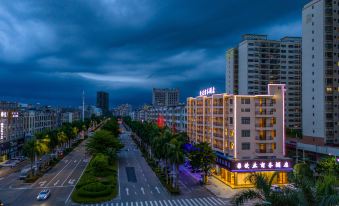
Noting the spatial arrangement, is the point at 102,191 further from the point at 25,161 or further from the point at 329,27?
the point at 329,27

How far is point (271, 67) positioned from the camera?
490 ft

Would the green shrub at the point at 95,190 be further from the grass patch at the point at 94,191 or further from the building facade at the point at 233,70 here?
the building facade at the point at 233,70

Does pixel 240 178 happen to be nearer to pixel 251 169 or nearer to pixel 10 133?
pixel 251 169

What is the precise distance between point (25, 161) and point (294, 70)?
12391 centimetres

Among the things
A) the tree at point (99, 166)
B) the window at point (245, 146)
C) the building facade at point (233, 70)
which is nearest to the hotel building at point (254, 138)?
the window at point (245, 146)

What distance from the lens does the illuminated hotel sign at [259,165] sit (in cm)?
6981

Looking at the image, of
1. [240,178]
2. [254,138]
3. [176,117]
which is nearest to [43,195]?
[240,178]

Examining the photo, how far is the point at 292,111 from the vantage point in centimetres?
14888

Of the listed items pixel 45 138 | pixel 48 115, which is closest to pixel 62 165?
pixel 45 138

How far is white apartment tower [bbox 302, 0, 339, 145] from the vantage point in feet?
315

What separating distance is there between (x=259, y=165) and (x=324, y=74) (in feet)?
144

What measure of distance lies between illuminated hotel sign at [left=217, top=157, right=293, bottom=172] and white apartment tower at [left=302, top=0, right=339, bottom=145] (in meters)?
31.7

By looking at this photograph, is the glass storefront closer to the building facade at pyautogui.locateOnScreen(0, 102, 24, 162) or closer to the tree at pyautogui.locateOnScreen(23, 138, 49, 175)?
the tree at pyautogui.locateOnScreen(23, 138, 49, 175)

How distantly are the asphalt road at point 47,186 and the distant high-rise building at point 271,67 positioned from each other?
3444 inches
